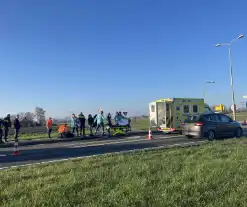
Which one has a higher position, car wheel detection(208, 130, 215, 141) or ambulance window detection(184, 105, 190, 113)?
ambulance window detection(184, 105, 190, 113)

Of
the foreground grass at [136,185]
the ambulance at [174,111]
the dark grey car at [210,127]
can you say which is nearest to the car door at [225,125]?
the dark grey car at [210,127]

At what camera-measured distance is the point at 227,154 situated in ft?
29.4

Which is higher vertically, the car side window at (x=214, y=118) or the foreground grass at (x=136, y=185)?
the car side window at (x=214, y=118)

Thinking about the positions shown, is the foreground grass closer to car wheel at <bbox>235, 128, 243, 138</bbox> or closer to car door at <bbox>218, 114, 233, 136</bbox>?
car door at <bbox>218, 114, 233, 136</bbox>

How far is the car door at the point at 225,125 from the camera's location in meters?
16.2

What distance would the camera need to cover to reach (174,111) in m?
20.6

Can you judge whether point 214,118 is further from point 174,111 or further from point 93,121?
point 93,121

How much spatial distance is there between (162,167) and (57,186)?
2.80 metres

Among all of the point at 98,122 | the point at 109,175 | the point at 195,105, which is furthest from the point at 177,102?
the point at 109,175

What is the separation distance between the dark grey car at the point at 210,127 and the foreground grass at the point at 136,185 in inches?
305

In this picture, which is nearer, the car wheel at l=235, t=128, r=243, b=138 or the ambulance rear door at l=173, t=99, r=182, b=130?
the car wheel at l=235, t=128, r=243, b=138

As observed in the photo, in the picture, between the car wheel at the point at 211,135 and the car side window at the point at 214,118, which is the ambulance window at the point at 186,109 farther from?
the car wheel at the point at 211,135

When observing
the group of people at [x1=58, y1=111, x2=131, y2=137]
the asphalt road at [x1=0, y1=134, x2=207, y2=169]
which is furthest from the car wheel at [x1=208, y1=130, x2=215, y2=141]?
the group of people at [x1=58, y1=111, x2=131, y2=137]

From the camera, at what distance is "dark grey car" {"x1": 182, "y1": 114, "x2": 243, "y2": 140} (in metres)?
15.5
